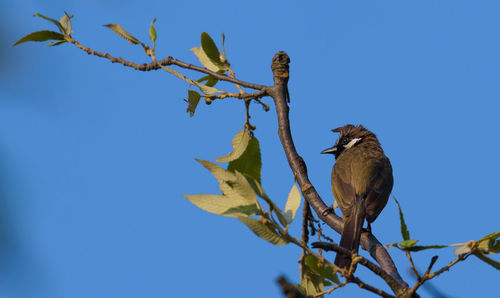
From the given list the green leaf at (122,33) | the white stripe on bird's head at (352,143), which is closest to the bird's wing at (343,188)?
the white stripe on bird's head at (352,143)

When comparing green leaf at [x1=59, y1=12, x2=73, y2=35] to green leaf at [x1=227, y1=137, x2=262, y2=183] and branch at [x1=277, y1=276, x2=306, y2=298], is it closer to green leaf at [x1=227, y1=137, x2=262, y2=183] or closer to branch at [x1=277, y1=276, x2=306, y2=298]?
green leaf at [x1=227, y1=137, x2=262, y2=183]

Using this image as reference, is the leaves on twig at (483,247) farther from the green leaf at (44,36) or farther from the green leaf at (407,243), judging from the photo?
the green leaf at (44,36)

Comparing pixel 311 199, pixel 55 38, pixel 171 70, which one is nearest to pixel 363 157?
pixel 311 199

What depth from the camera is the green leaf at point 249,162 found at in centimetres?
312

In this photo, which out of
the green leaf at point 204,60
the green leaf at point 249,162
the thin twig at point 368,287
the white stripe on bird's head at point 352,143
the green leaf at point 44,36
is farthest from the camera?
the white stripe on bird's head at point 352,143

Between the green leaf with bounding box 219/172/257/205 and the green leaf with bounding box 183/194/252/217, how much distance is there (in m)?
0.02

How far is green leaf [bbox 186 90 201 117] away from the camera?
3797 mm

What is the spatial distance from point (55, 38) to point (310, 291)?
2.11 metres

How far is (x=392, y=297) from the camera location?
2119 mm

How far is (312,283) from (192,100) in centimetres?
150

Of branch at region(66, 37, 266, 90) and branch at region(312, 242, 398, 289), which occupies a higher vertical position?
branch at region(66, 37, 266, 90)

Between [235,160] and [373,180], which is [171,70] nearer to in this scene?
[235,160]

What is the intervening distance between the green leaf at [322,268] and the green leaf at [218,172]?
1.73 ft

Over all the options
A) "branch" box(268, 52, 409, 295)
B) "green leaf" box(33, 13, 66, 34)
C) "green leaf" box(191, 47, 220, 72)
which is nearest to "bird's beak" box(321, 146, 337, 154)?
"branch" box(268, 52, 409, 295)
